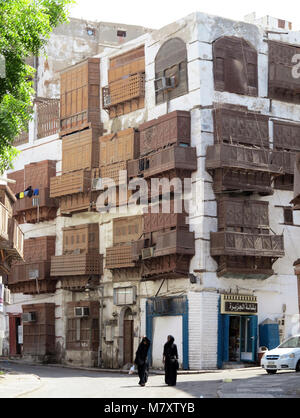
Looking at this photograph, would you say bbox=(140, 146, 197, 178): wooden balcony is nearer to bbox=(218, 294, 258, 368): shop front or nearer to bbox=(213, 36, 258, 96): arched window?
bbox=(213, 36, 258, 96): arched window

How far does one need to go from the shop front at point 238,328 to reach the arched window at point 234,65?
9.22 m

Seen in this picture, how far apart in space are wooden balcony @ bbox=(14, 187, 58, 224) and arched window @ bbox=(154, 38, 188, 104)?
8.87 metres

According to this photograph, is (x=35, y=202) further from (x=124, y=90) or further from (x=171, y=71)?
(x=171, y=71)

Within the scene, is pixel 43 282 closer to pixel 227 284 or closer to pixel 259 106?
pixel 227 284

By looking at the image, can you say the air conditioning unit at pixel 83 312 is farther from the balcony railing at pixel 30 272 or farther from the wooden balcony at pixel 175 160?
the wooden balcony at pixel 175 160

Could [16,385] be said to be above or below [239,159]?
below

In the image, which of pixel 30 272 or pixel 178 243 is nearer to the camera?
pixel 178 243

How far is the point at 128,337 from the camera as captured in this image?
40.1 metres

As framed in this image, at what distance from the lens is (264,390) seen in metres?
20.8

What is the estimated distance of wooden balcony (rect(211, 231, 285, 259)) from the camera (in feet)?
116

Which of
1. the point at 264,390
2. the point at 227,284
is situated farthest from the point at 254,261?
the point at 264,390

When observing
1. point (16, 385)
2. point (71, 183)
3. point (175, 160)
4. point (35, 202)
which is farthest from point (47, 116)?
point (16, 385)

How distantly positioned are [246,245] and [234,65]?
8.13m

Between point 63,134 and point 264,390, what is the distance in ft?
87.3
